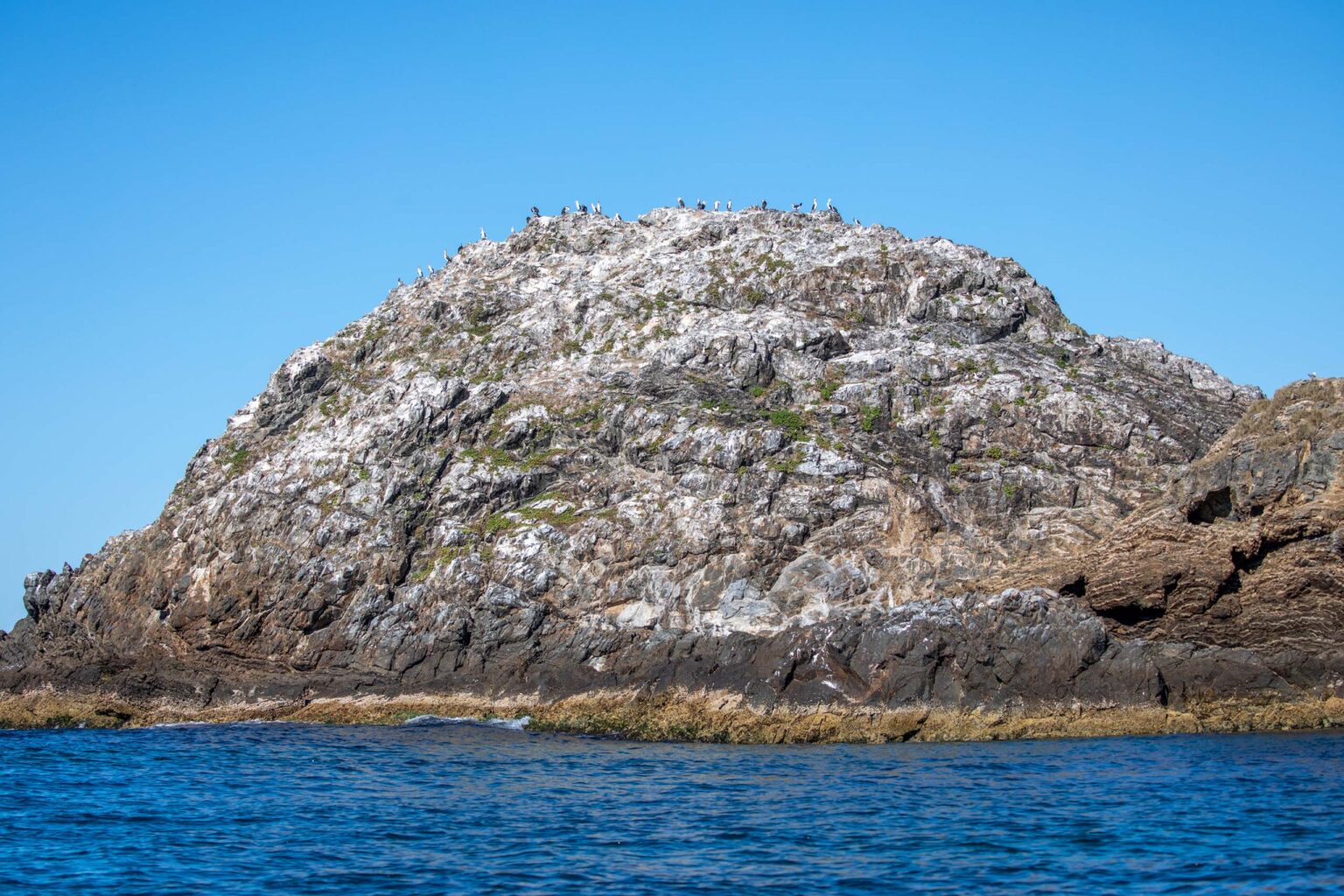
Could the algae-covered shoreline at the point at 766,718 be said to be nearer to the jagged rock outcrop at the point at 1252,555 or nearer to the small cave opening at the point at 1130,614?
the jagged rock outcrop at the point at 1252,555

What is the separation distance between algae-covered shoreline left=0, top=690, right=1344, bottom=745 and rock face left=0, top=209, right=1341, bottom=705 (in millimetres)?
864

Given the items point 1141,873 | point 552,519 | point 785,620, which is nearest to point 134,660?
point 552,519

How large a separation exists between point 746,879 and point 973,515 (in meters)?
35.4

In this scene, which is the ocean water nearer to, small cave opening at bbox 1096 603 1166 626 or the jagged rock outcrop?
the jagged rock outcrop

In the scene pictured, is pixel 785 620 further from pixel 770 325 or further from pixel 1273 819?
pixel 1273 819

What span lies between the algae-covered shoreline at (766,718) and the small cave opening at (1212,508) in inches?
315

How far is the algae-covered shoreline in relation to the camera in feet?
143

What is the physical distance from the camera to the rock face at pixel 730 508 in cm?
4688

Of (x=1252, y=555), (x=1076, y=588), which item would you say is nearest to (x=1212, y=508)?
(x=1252, y=555)

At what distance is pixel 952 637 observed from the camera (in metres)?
47.4

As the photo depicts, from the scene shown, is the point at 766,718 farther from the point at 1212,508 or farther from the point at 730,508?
the point at 1212,508

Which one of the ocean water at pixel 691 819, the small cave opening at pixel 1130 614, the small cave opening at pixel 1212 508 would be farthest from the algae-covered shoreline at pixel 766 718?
the small cave opening at pixel 1212 508

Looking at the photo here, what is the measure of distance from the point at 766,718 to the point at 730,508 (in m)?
13.7

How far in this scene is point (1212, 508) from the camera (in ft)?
158
